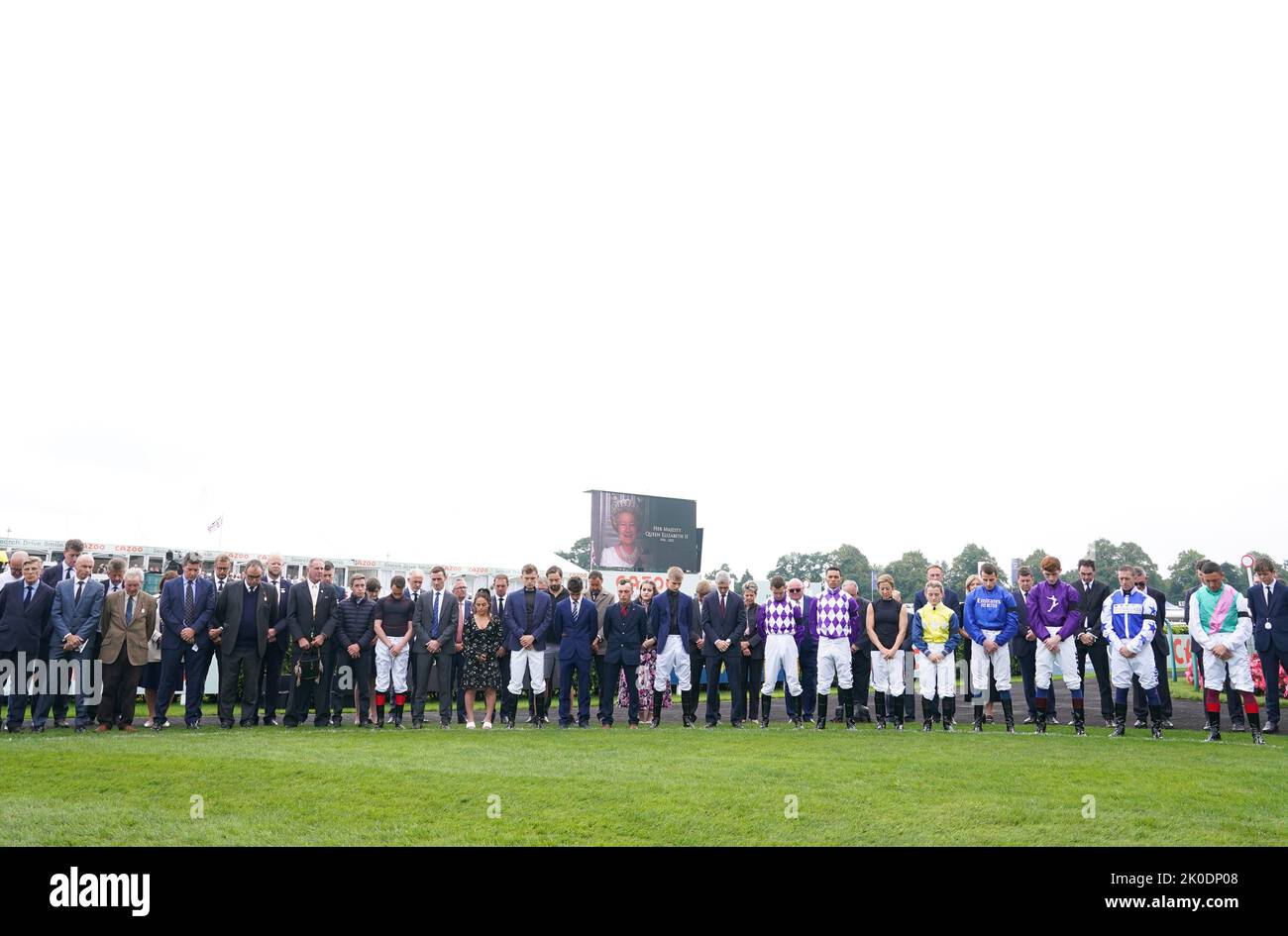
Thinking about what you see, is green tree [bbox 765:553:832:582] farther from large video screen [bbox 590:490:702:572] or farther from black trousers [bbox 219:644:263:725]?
black trousers [bbox 219:644:263:725]

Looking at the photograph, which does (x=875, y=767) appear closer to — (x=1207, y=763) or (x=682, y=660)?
(x=1207, y=763)

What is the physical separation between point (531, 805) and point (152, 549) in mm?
20658

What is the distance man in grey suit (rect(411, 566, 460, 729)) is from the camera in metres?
13.0

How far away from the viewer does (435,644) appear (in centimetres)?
1299

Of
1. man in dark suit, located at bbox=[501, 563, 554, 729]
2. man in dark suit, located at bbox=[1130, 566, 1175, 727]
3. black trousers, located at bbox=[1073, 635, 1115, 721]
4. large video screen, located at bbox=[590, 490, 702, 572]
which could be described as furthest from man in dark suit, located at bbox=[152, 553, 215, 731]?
large video screen, located at bbox=[590, 490, 702, 572]

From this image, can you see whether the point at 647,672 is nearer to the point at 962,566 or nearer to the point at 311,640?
the point at 311,640

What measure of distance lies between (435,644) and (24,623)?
493cm

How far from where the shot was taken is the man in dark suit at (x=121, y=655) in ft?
40.1

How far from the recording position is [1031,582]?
43.1ft

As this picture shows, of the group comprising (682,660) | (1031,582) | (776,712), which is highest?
(1031,582)

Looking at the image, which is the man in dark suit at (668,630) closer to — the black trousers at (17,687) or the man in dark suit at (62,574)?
the man in dark suit at (62,574)

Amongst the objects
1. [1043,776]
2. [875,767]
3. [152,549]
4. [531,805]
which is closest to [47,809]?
[531,805]

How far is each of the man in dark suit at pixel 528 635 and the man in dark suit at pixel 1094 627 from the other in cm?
710

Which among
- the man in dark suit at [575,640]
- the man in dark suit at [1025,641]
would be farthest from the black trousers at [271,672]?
the man in dark suit at [1025,641]
